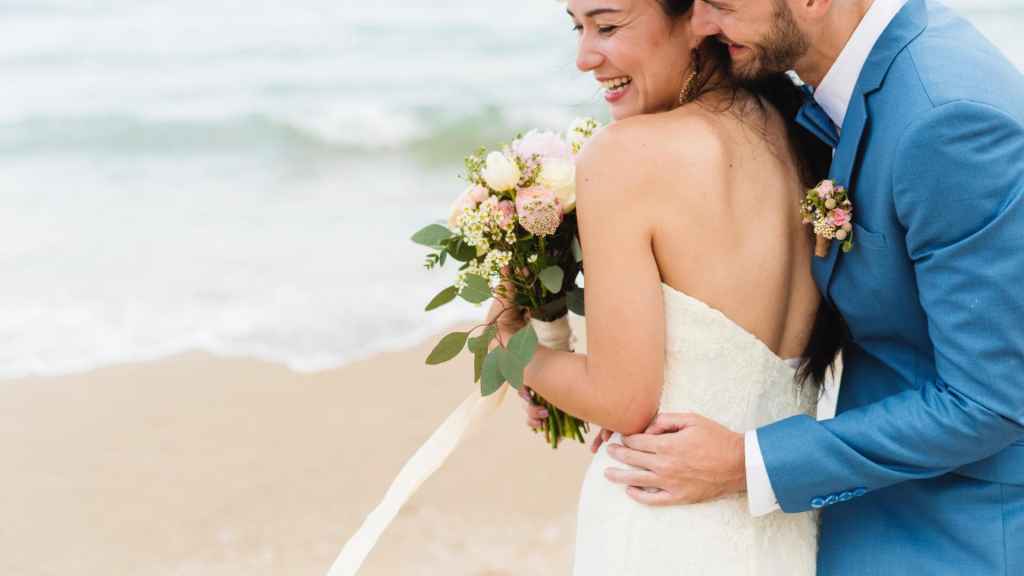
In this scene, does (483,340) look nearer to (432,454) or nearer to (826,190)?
(432,454)

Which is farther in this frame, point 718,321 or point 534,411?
point 534,411

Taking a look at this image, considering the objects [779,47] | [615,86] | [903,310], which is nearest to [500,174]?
[615,86]


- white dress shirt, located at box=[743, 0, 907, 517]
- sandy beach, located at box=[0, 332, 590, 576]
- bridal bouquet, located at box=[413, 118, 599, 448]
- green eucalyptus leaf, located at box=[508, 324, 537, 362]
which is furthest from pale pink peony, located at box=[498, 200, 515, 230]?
sandy beach, located at box=[0, 332, 590, 576]

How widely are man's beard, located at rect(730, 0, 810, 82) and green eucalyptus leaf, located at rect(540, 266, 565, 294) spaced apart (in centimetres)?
58

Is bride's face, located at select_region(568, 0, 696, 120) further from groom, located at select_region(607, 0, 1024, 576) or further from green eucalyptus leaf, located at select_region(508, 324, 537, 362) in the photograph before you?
green eucalyptus leaf, located at select_region(508, 324, 537, 362)

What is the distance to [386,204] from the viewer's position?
956cm

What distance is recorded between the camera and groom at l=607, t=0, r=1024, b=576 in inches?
80.0

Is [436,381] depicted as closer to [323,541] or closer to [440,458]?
[323,541]

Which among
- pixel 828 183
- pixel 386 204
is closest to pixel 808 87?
pixel 828 183

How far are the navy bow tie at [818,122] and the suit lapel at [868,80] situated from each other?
0.42ft

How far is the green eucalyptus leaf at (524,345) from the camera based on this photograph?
261cm

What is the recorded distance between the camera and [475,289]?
8.74ft

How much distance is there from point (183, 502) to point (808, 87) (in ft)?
11.2

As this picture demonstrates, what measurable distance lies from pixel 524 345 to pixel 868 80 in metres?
0.91
